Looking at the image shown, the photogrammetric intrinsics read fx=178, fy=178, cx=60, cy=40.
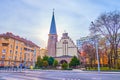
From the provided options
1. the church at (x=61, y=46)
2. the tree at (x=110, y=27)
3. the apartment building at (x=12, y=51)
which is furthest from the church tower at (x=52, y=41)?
the tree at (x=110, y=27)

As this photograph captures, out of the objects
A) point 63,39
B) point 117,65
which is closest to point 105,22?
point 117,65

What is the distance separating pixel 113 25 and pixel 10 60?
46.0 m

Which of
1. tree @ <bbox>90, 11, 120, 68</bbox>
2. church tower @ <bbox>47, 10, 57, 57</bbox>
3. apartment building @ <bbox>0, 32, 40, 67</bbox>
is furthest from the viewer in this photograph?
church tower @ <bbox>47, 10, 57, 57</bbox>

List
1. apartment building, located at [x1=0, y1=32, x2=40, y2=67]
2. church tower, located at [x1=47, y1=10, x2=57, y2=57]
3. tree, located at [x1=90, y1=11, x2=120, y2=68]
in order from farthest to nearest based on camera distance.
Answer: church tower, located at [x1=47, y1=10, x2=57, y2=57], apartment building, located at [x1=0, y1=32, x2=40, y2=67], tree, located at [x1=90, y1=11, x2=120, y2=68]

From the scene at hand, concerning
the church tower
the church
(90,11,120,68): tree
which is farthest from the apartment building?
(90,11,120,68): tree

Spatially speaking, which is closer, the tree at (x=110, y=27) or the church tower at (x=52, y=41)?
the tree at (x=110, y=27)

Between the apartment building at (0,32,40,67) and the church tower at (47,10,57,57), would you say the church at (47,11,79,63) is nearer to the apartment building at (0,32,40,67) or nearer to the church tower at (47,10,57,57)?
the church tower at (47,10,57,57)

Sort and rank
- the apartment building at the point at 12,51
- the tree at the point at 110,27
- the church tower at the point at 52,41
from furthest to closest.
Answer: the church tower at the point at 52,41 → the apartment building at the point at 12,51 → the tree at the point at 110,27

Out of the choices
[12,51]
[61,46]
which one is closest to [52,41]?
[61,46]

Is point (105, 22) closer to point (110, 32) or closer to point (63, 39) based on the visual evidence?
point (110, 32)

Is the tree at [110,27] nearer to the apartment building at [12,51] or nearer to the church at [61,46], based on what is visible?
the apartment building at [12,51]

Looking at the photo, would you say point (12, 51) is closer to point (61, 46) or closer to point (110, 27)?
point (61, 46)

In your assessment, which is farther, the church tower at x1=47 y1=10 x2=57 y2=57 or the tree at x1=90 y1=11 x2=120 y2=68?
the church tower at x1=47 y1=10 x2=57 y2=57

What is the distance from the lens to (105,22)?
43.2 m
